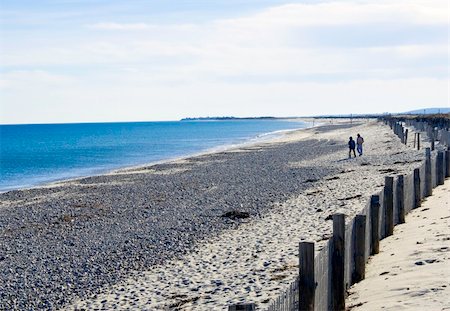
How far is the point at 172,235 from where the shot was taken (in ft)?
58.7

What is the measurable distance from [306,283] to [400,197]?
22.5 feet

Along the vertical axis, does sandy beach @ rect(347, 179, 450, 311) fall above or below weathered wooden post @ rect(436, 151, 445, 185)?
below

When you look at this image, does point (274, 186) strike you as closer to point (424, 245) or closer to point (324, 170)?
point (324, 170)

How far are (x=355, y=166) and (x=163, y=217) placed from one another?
14.5m

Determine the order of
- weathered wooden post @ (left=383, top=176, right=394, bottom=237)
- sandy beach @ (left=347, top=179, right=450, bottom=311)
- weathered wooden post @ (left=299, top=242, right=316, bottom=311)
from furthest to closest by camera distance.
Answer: weathered wooden post @ (left=383, top=176, right=394, bottom=237) < sandy beach @ (left=347, top=179, right=450, bottom=311) < weathered wooden post @ (left=299, top=242, right=316, bottom=311)

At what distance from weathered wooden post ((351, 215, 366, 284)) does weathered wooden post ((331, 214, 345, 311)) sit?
1.22m

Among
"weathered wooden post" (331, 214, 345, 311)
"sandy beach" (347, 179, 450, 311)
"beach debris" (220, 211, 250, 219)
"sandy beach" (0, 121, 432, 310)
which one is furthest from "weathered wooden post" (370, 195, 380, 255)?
"beach debris" (220, 211, 250, 219)

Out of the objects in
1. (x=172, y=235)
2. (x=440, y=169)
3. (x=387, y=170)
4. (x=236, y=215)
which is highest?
(x=440, y=169)

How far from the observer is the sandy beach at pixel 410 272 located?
7.79 meters

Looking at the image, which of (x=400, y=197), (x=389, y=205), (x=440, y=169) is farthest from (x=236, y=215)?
(x=389, y=205)

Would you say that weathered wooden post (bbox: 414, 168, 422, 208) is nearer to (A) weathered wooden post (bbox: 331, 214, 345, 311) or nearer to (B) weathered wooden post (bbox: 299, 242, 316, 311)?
(A) weathered wooden post (bbox: 331, 214, 345, 311)

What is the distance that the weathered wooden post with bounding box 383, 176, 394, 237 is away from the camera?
38.6ft

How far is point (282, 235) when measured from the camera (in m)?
15.9

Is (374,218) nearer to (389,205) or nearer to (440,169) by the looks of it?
(389,205)
